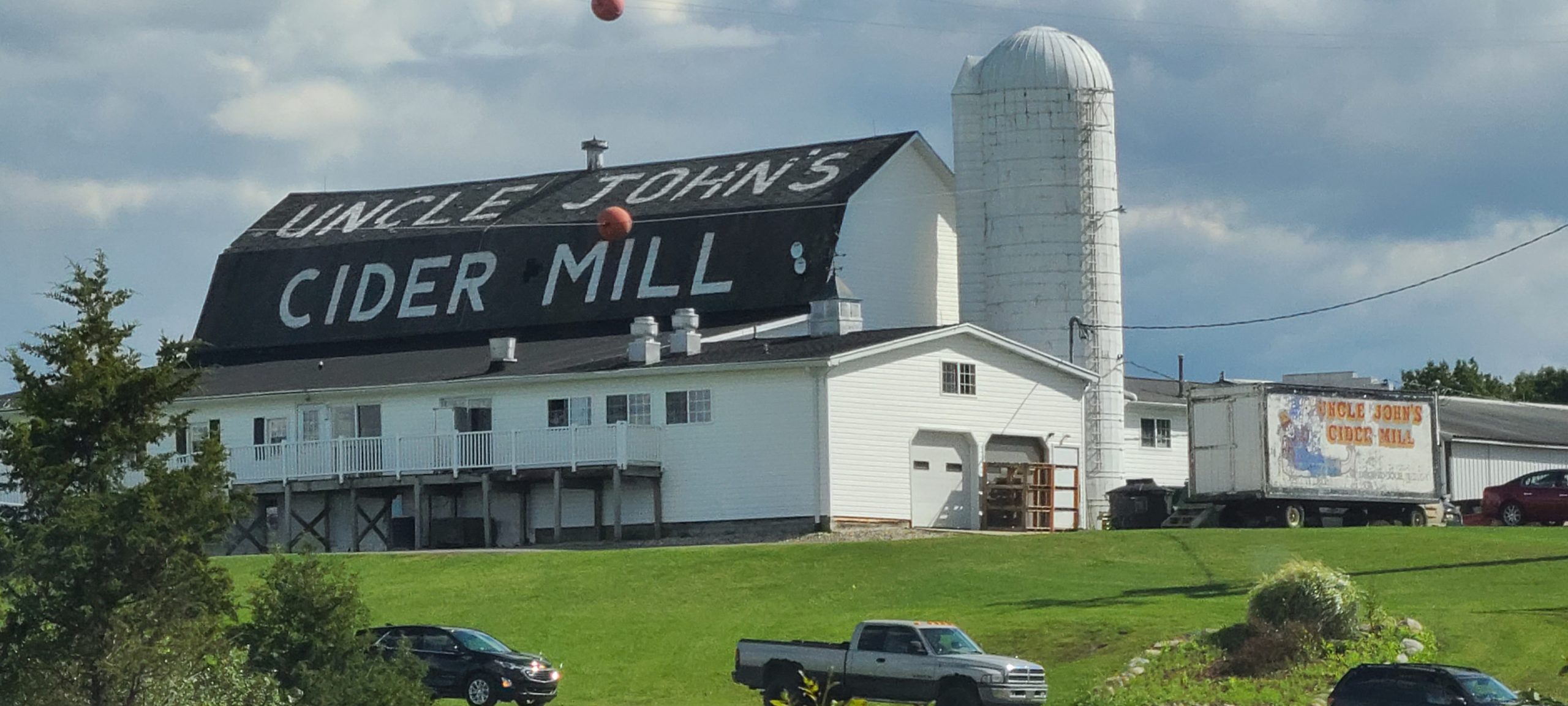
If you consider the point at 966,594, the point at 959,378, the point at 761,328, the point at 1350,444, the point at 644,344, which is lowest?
the point at 966,594

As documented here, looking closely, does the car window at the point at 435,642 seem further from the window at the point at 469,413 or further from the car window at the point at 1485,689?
the window at the point at 469,413

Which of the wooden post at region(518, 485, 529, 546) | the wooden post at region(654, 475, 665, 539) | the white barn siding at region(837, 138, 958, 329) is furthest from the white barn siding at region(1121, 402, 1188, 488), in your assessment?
the wooden post at region(518, 485, 529, 546)

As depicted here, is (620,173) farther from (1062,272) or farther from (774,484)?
(774,484)

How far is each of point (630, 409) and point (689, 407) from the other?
1685 mm

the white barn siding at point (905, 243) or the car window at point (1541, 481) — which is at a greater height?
the white barn siding at point (905, 243)

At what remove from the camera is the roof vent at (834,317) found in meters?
58.8

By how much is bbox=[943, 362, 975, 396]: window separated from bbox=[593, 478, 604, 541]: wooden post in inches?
343

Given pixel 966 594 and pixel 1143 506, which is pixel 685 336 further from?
pixel 966 594

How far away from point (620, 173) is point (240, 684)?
48.4 m

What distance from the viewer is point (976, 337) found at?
58.0 meters

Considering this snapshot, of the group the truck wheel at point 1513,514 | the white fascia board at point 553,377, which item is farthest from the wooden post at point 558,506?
Answer: the truck wheel at point 1513,514

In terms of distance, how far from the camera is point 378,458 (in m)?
59.7

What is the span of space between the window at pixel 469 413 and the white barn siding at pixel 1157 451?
18412 millimetres

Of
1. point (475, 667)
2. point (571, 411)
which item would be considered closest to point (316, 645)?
point (475, 667)
